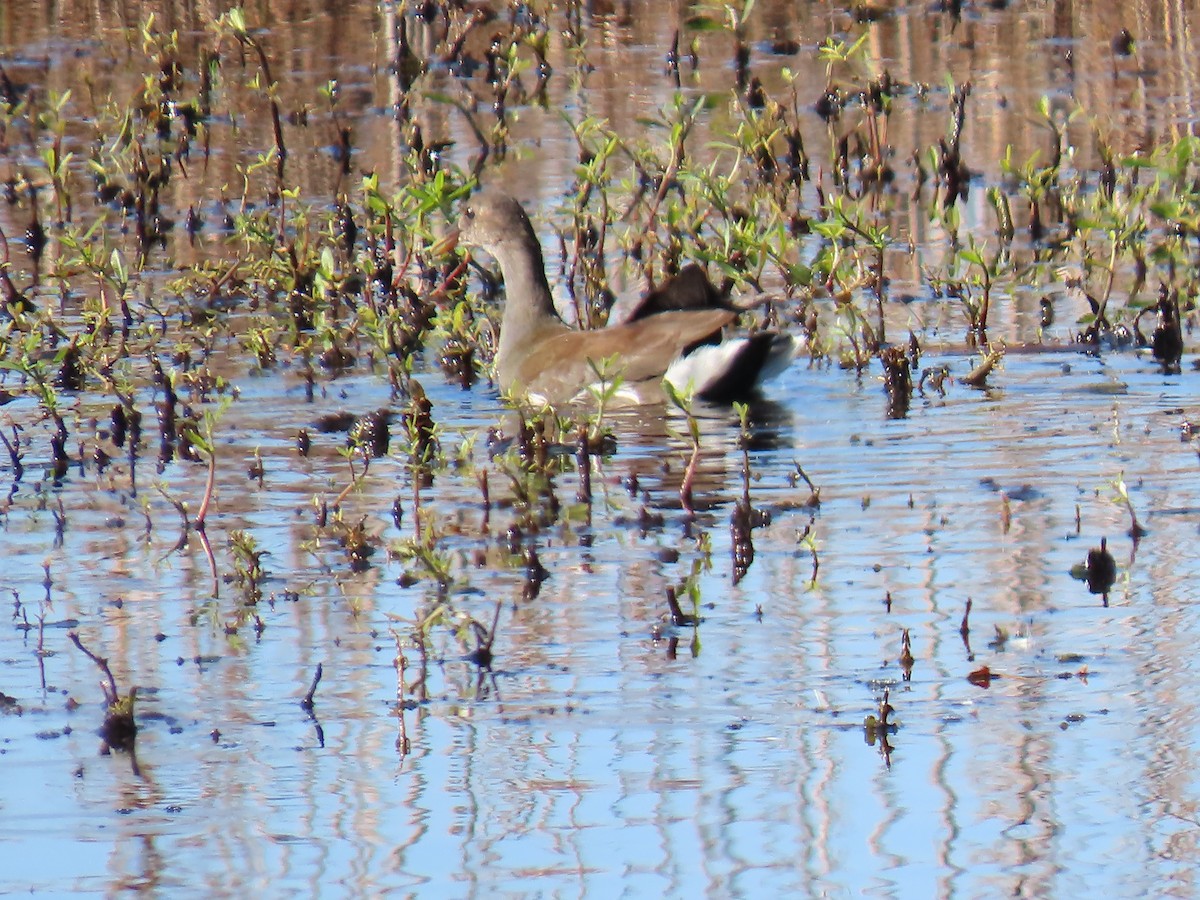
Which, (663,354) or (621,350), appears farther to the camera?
(621,350)

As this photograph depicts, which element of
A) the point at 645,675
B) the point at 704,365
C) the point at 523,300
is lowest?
the point at 645,675

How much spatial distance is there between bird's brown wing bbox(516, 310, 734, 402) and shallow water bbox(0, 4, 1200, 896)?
0.32 meters

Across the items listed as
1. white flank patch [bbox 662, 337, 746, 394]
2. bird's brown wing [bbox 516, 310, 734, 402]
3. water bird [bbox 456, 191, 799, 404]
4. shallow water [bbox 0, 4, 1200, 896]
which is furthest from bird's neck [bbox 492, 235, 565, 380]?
shallow water [bbox 0, 4, 1200, 896]

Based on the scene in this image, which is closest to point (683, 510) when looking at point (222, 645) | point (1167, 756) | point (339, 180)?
point (222, 645)

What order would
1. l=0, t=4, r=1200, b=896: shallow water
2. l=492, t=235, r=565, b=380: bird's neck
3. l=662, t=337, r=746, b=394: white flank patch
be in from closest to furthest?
1. l=0, t=4, r=1200, b=896: shallow water
2. l=662, t=337, r=746, b=394: white flank patch
3. l=492, t=235, r=565, b=380: bird's neck

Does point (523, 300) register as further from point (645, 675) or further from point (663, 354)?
point (645, 675)

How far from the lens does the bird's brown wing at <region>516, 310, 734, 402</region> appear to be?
815cm

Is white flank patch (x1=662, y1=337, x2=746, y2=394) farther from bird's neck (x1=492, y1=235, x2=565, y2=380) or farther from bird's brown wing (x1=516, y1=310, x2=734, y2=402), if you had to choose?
bird's neck (x1=492, y1=235, x2=565, y2=380)

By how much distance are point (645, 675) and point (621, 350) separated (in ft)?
11.3

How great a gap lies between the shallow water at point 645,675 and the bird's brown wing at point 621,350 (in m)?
0.32

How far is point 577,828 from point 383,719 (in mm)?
726

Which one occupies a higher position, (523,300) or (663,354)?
(523,300)

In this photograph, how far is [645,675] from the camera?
4.96 m

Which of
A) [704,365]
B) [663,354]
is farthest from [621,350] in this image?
[704,365]
